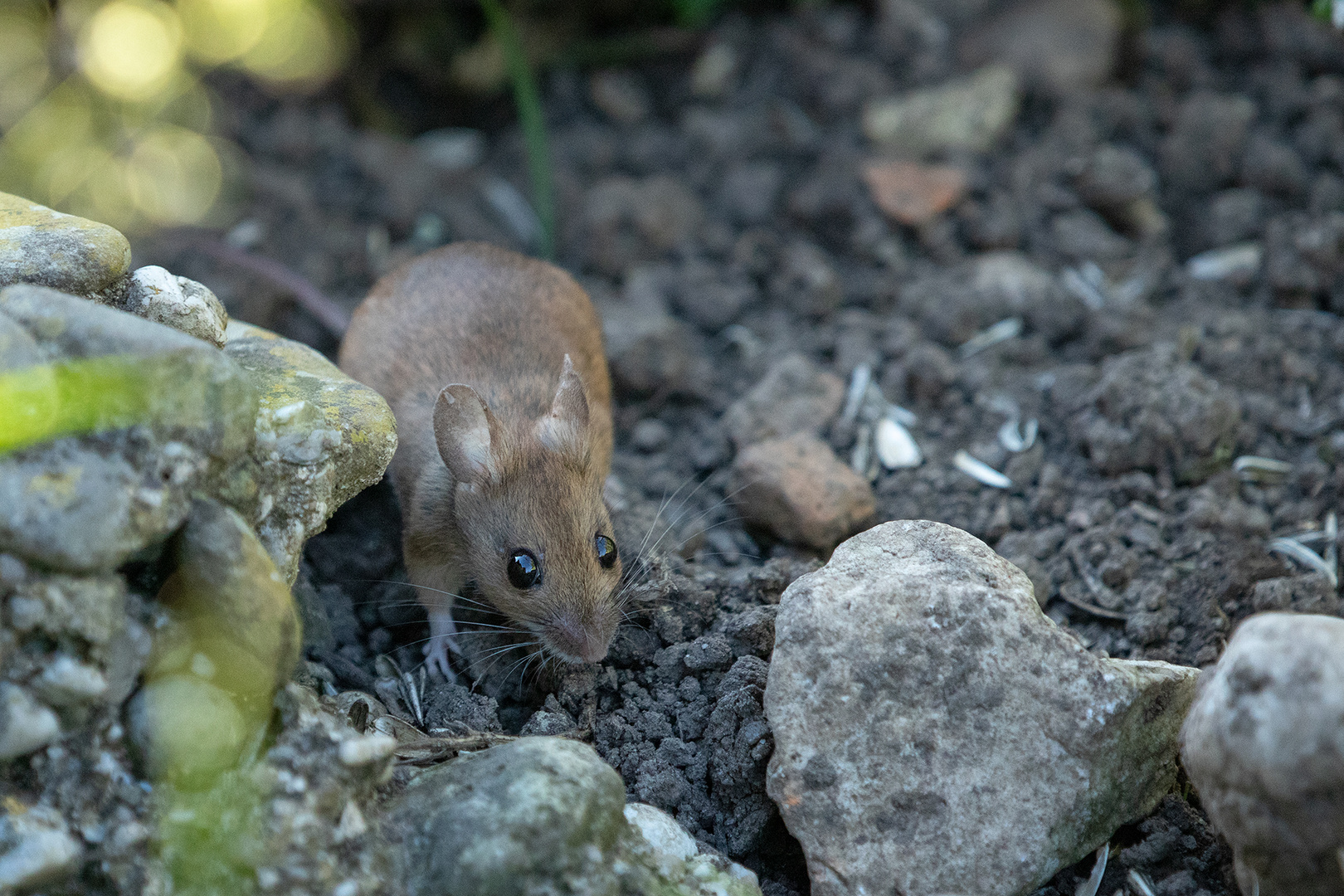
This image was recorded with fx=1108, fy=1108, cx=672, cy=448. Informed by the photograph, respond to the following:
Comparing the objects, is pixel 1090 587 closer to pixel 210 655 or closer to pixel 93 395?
pixel 210 655

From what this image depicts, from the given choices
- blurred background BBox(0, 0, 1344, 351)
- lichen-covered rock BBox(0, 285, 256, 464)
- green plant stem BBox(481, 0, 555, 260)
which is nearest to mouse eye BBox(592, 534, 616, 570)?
lichen-covered rock BBox(0, 285, 256, 464)

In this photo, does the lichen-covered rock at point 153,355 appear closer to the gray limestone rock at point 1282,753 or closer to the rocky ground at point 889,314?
the rocky ground at point 889,314

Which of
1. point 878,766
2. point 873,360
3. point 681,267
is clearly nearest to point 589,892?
point 878,766

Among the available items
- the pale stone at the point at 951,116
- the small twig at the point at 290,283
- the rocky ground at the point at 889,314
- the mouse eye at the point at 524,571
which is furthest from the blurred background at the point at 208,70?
the mouse eye at the point at 524,571

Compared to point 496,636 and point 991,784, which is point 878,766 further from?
point 496,636

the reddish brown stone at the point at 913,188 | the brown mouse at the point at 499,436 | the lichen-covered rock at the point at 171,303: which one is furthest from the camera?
the reddish brown stone at the point at 913,188

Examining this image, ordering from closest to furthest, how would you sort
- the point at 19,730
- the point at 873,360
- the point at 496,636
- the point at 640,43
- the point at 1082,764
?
the point at 19,730 → the point at 1082,764 → the point at 496,636 → the point at 873,360 → the point at 640,43

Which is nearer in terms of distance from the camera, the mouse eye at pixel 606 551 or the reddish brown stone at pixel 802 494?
the mouse eye at pixel 606 551
